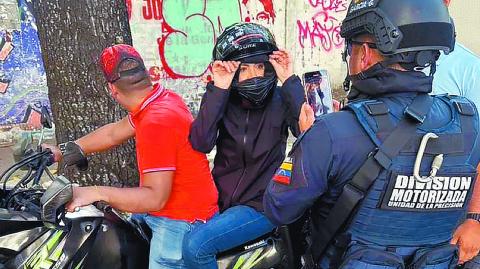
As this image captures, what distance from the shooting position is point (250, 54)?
2.58 meters

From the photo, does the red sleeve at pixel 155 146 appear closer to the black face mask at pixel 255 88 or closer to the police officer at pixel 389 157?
the black face mask at pixel 255 88

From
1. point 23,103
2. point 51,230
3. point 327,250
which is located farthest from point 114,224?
point 23,103

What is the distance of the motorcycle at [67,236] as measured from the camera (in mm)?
1857

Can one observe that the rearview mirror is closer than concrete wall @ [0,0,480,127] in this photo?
Yes

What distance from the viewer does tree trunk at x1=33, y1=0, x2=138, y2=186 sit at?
3367mm

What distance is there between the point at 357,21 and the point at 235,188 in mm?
1146

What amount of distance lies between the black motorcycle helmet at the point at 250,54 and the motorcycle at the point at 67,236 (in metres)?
0.70

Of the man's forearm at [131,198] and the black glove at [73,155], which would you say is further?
the black glove at [73,155]

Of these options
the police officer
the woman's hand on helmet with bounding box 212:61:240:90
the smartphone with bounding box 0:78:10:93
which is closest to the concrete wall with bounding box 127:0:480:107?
the smartphone with bounding box 0:78:10:93

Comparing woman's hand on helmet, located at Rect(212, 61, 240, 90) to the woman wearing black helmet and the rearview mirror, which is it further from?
the rearview mirror

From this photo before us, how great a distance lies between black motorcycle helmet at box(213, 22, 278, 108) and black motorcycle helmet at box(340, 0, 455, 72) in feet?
3.05

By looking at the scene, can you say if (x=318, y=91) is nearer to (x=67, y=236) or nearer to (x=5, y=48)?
(x=67, y=236)

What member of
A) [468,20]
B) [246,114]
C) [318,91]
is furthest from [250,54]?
[468,20]

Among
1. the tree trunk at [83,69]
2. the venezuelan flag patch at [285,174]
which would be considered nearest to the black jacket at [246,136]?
the venezuelan flag patch at [285,174]
